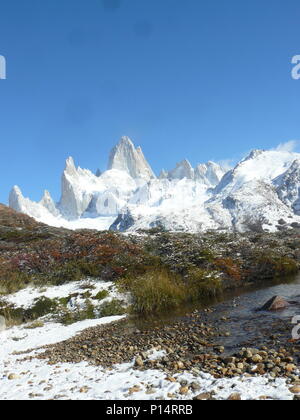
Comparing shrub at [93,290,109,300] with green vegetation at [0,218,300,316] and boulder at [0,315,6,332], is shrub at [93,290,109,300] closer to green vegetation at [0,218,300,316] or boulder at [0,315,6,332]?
green vegetation at [0,218,300,316]

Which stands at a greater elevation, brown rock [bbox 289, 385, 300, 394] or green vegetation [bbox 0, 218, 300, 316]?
green vegetation [bbox 0, 218, 300, 316]

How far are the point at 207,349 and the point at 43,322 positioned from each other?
11750 millimetres

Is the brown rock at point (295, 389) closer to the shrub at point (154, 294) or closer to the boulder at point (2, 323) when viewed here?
the shrub at point (154, 294)

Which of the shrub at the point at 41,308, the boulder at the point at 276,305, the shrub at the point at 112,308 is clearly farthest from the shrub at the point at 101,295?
the boulder at the point at 276,305

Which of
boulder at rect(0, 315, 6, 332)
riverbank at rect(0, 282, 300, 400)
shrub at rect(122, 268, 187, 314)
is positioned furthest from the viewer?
shrub at rect(122, 268, 187, 314)

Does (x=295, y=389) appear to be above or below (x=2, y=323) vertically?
below

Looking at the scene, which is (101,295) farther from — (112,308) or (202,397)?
(202,397)

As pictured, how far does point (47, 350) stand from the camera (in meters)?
13.4

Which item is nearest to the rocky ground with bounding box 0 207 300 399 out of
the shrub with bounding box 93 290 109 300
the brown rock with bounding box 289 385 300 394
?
the brown rock with bounding box 289 385 300 394

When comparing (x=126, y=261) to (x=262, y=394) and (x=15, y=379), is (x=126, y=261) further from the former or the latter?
(x=262, y=394)

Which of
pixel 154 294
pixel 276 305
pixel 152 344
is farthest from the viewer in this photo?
pixel 154 294

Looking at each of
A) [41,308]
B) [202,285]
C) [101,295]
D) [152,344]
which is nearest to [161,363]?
[152,344]

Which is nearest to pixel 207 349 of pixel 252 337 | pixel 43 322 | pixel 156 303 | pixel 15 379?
pixel 252 337

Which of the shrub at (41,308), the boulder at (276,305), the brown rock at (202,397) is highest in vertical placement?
the shrub at (41,308)
